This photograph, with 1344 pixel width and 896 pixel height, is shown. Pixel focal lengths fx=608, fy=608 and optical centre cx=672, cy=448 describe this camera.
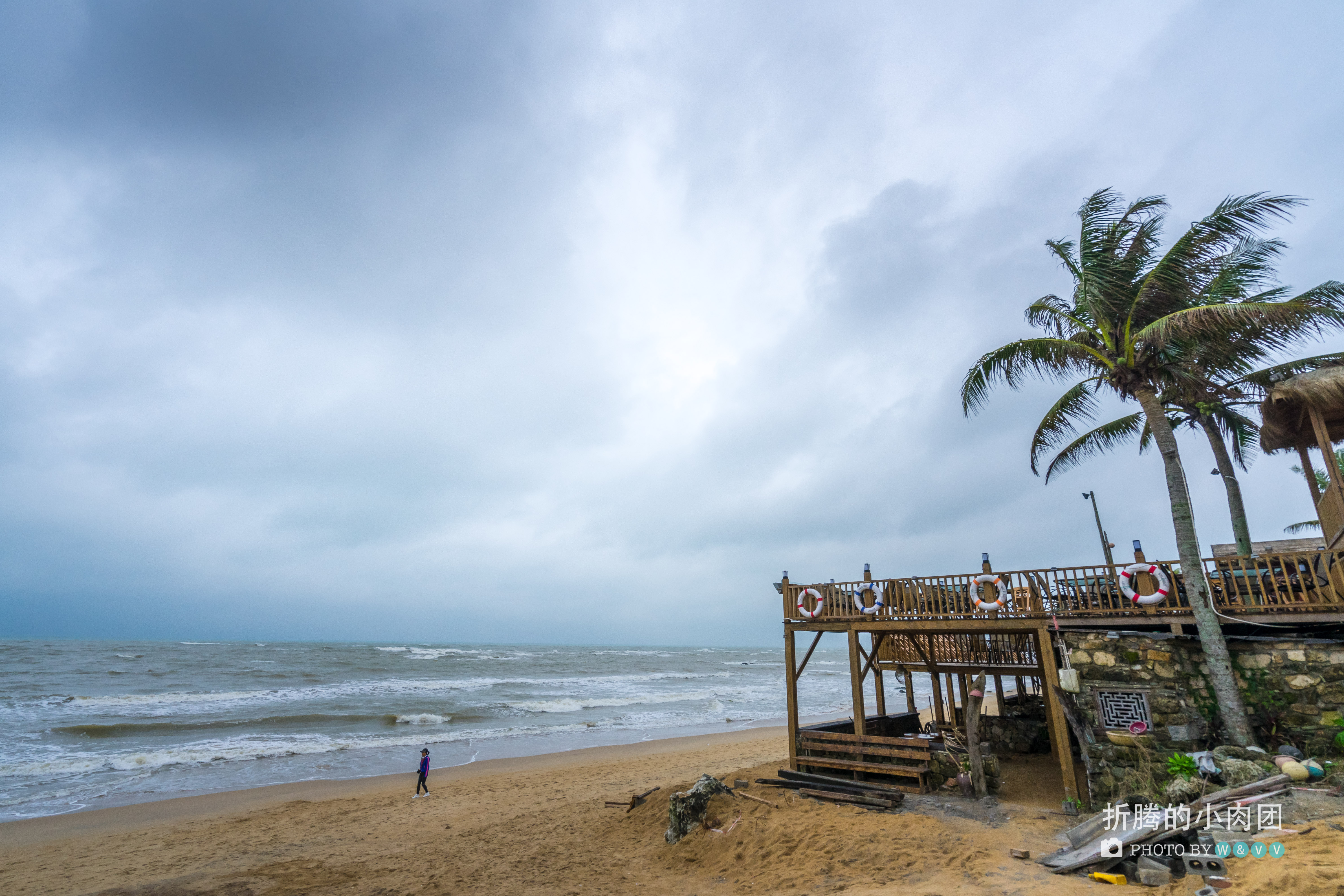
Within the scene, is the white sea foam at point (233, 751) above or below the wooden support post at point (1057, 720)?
below

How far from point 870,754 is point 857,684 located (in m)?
1.32

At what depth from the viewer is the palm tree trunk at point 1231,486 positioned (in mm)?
13039

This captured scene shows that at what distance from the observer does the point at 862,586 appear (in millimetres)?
12750


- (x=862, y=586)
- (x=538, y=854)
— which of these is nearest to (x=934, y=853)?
(x=862, y=586)

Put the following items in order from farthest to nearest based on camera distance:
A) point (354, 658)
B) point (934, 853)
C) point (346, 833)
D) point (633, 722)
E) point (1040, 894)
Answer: point (354, 658), point (633, 722), point (346, 833), point (934, 853), point (1040, 894)

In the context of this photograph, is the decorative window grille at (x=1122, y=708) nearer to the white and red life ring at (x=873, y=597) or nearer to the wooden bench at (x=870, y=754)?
the wooden bench at (x=870, y=754)

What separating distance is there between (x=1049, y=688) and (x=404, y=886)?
11209 mm

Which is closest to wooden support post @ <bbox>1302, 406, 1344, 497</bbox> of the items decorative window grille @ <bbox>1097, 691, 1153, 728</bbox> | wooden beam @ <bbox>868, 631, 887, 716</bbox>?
decorative window grille @ <bbox>1097, 691, 1153, 728</bbox>

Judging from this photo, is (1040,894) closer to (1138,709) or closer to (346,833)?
(1138,709)

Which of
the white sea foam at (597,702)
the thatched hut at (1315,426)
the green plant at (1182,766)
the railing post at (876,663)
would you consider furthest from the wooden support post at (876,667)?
the white sea foam at (597,702)

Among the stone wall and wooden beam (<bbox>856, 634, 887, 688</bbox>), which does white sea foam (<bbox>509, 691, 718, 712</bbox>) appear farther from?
the stone wall

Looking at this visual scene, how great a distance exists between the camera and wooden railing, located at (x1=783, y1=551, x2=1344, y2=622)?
878 centimetres

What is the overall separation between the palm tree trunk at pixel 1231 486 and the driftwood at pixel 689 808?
39.8 ft

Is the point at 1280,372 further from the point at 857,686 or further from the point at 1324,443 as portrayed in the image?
the point at 857,686
